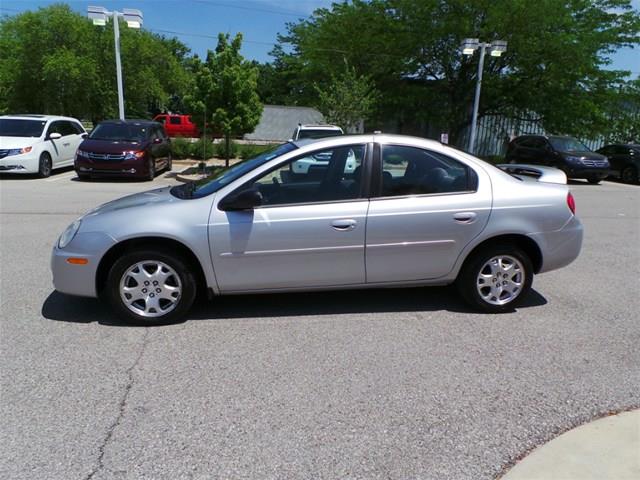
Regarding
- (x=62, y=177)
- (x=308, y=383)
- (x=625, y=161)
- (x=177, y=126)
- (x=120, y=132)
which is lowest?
(x=308, y=383)

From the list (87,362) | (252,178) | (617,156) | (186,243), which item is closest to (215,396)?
(87,362)

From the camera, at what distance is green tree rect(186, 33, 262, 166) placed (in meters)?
16.0

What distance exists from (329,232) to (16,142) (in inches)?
527

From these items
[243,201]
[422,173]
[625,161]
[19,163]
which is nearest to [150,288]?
[243,201]

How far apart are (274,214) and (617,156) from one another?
66.7 ft

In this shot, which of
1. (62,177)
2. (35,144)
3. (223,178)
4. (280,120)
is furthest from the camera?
(280,120)

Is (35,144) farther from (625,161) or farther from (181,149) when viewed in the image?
(625,161)

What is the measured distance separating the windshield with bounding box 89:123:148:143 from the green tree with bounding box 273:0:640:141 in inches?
562

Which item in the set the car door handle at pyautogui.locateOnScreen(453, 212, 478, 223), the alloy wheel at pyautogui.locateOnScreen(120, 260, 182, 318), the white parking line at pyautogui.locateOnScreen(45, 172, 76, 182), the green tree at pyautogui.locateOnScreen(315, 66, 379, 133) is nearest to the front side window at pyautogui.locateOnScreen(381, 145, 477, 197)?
the car door handle at pyautogui.locateOnScreen(453, 212, 478, 223)

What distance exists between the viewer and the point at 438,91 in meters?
26.8

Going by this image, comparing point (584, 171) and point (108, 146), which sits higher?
point (108, 146)

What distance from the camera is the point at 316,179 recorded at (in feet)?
14.4

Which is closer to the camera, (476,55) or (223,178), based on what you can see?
(223,178)

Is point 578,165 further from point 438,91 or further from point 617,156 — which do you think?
point 438,91
